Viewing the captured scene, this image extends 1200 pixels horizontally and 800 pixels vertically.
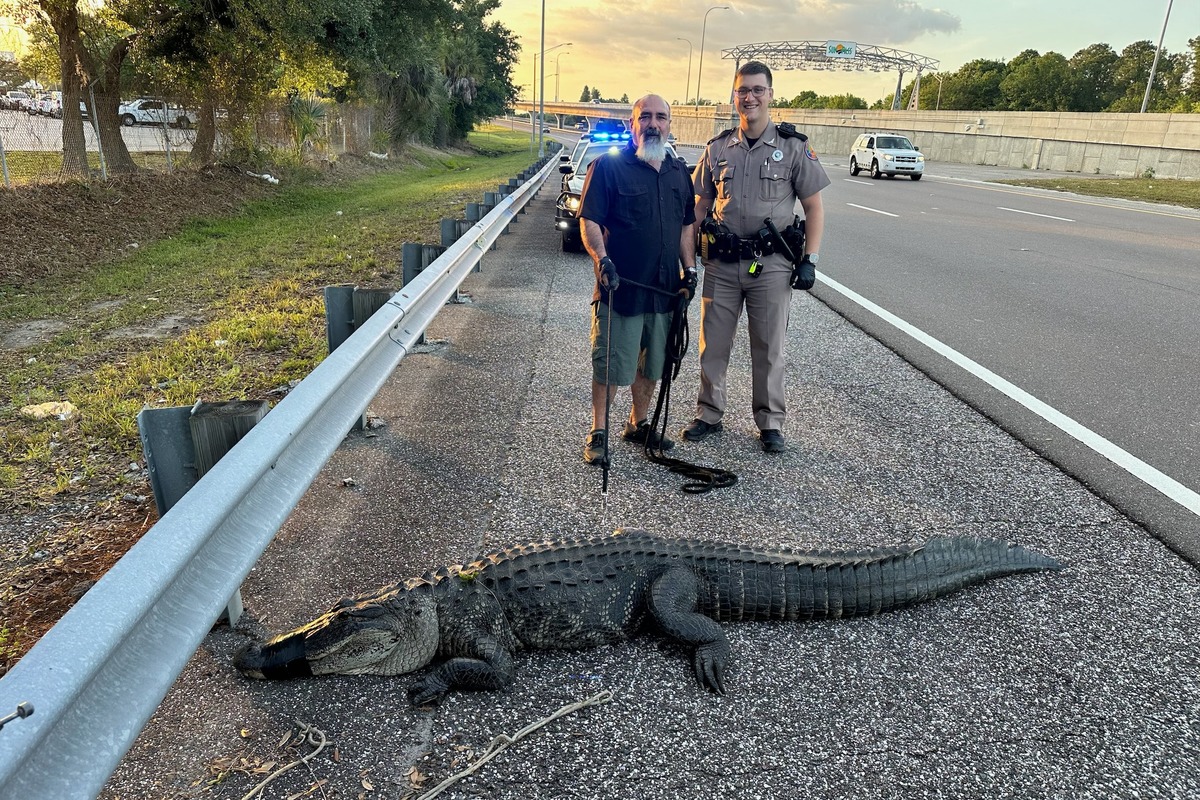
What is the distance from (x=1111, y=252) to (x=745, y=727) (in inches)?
526

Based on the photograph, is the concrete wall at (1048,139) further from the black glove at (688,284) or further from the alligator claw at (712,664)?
the alligator claw at (712,664)

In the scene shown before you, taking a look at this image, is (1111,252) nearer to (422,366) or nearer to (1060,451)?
(1060,451)

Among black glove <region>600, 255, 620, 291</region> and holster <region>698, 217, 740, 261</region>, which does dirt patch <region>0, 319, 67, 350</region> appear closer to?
black glove <region>600, 255, 620, 291</region>

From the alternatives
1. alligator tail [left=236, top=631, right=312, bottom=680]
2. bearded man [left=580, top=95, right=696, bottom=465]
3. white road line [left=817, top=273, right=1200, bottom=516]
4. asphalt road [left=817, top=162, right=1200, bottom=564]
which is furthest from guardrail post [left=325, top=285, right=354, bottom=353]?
white road line [left=817, top=273, right=1200, bottom=516]

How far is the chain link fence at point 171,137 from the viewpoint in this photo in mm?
14259

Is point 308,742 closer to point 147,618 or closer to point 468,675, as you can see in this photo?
point 468,675

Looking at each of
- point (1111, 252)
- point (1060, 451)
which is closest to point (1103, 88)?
point (1111, 252)

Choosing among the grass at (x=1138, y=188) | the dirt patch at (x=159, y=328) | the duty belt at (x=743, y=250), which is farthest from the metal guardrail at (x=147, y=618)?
the grass at (x=1138, y=188)

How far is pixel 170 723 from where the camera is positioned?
7.62 ft

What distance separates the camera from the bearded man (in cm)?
447

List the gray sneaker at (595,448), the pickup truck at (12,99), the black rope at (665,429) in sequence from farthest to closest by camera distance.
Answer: the pickup truck at (12,99) → the gray sneaker at (595,448) → the black rope at (665,429)

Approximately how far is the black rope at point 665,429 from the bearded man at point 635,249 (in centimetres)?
3

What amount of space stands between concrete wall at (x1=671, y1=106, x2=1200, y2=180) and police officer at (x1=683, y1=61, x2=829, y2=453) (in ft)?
82.6

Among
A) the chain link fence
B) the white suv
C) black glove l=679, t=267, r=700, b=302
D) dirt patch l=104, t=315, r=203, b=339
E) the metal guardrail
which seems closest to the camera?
the metal guardrail
